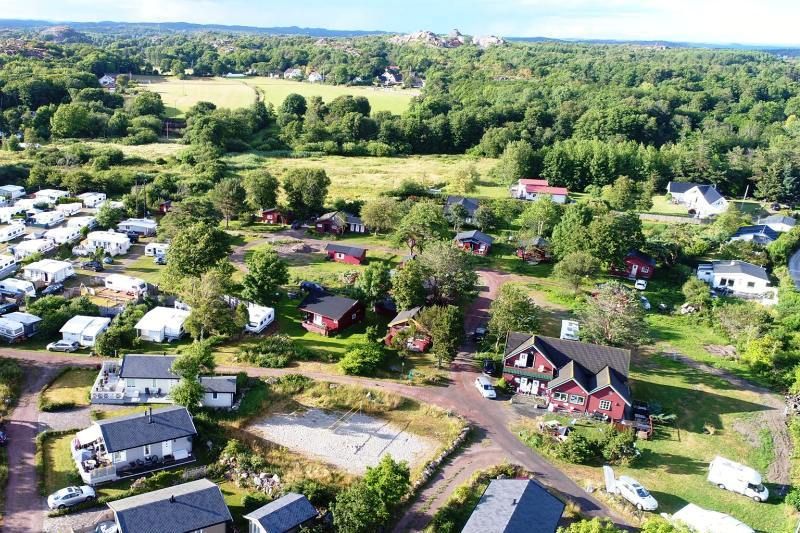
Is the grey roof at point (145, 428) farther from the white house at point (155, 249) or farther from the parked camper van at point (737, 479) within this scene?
the white house at point (155, 249)

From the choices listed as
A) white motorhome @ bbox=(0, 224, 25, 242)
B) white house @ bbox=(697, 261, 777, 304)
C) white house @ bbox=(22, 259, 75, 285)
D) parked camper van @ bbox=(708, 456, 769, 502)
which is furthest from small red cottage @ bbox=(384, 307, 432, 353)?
white motorhome @ bbox=(0, 224, 25, 242)

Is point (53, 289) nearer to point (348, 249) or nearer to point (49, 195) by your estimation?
point (348, 249)

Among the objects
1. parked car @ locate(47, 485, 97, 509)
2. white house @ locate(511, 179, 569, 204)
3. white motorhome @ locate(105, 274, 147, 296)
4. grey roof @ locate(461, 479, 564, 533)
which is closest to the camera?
grey roof @ locate(461, 479, 564, 533)

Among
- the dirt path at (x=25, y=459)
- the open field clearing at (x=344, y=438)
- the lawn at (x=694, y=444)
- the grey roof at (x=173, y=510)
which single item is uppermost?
the grey roof at (x=173, y=510)

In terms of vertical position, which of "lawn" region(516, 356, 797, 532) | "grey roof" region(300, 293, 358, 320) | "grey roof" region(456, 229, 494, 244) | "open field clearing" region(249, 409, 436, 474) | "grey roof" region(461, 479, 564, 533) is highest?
"grey roof" region(456, 229, 494, 244)

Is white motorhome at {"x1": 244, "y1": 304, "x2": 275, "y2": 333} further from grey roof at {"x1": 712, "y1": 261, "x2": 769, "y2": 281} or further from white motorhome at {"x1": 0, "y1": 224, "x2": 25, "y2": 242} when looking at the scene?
grey roof at {"x1": 712, "y1": 261, "x2": 769, "y2": 281}

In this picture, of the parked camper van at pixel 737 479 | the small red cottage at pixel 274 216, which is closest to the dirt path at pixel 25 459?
the parked camper van at pixel 737 479
